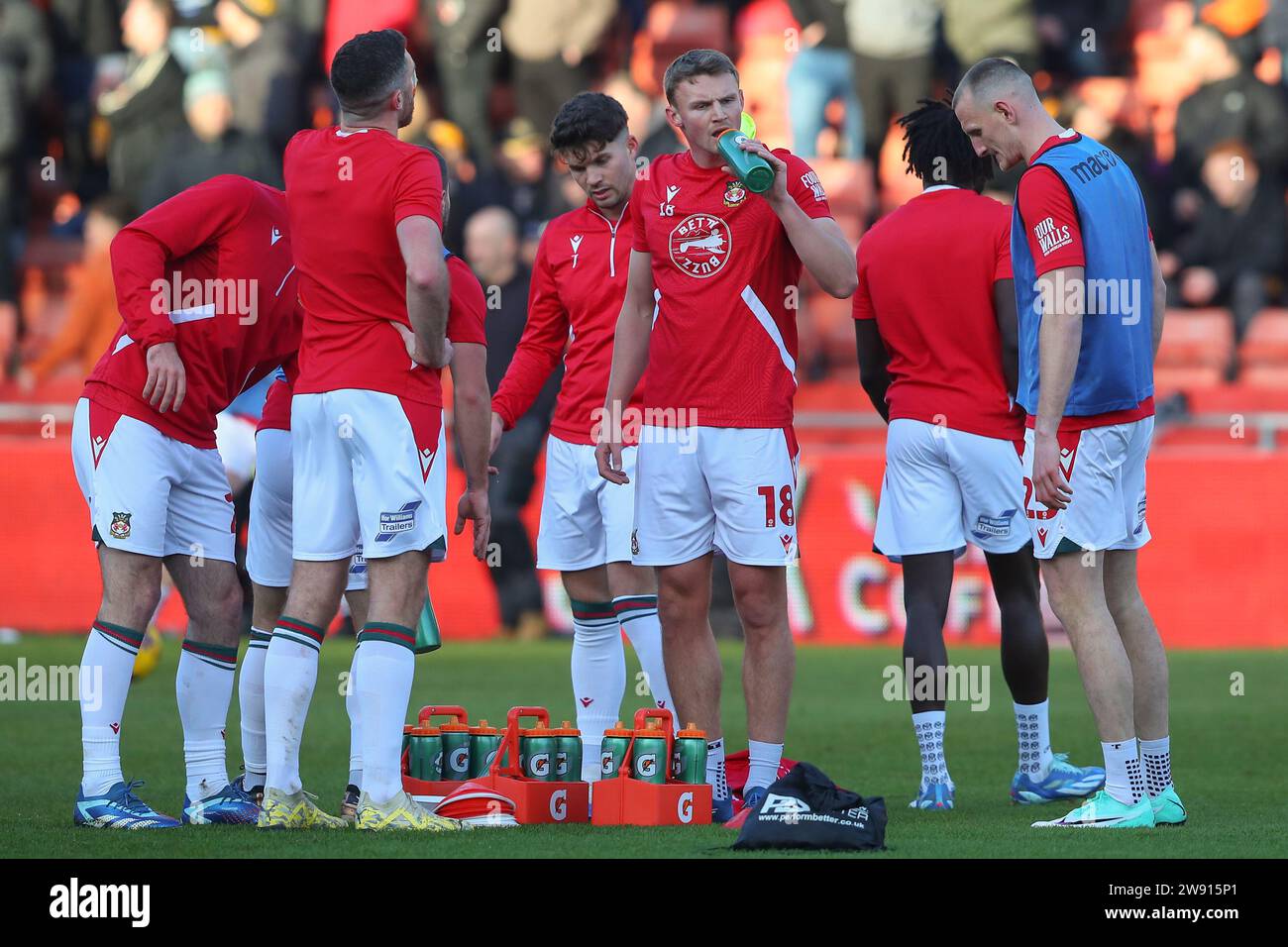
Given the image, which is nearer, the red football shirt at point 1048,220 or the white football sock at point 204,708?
the red football shirt at point 1048,220

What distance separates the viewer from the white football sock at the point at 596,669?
24.1ft

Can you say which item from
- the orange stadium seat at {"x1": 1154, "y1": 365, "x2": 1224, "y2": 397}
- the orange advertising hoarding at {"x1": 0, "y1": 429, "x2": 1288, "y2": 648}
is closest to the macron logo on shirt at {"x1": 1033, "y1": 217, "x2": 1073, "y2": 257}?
the orange advertising hoarding at {"x1": 0, "y1": 429, "x2": 1288, "y2": 648}

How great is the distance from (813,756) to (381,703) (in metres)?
3.00

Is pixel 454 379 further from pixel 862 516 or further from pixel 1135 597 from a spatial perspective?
pixel 862 516

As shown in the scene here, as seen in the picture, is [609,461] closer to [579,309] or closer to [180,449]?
[579,309]

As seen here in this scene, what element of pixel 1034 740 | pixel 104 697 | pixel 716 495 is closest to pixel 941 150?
pixel 716 495

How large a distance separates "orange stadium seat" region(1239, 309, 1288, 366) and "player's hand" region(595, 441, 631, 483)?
32.8ft

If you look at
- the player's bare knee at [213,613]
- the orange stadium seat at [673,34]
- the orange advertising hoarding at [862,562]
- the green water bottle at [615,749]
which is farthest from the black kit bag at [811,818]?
the orange stadium seat at [673,34]

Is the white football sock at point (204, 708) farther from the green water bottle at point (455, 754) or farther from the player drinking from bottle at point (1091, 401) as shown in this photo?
the player drinking from bottle at point (1091, 401)

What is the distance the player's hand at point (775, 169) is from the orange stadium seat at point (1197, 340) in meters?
10.1

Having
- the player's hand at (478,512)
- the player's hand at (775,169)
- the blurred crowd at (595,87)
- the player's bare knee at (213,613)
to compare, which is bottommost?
the player's bare knee at (213,613)

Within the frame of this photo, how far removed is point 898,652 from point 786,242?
6.45m

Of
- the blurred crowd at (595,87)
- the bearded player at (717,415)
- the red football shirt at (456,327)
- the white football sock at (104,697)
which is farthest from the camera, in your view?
the blurred crowd at (595,87)
